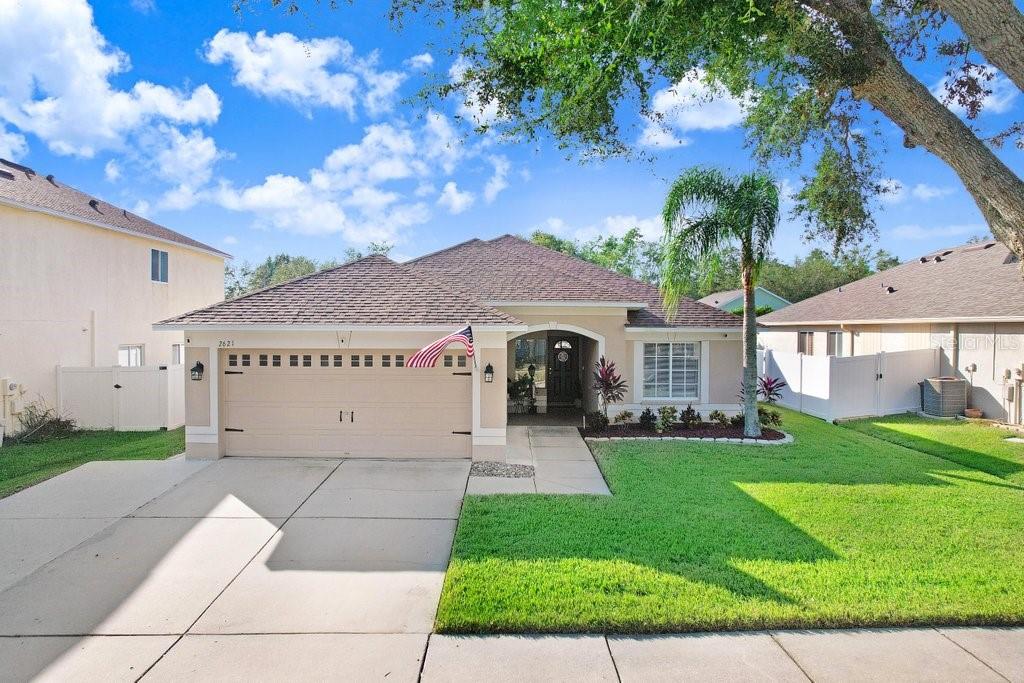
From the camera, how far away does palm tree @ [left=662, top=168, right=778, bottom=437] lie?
10.9 metres

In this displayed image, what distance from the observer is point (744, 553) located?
565 centimetres

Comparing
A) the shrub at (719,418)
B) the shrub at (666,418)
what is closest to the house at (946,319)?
the shrub at (719,418)

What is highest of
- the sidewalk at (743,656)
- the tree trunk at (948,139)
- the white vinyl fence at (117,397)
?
the tree trunk at (948,139)

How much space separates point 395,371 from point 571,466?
383cm

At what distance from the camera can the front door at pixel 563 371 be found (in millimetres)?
16828

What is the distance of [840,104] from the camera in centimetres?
759

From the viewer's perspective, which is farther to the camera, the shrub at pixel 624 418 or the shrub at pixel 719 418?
the shrub at pixel 624 418

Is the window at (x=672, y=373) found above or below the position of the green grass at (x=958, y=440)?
above

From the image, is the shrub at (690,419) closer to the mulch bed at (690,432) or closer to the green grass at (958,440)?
the mulch bed at (690,432)

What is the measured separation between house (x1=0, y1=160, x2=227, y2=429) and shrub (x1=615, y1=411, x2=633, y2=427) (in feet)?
40.0

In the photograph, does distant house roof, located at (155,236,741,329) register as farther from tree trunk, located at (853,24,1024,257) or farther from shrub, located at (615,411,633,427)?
tree trunk, located at (853,24,1024,257)

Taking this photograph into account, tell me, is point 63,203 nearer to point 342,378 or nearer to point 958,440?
point 342,378

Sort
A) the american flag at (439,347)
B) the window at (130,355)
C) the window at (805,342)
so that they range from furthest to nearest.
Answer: the window at (805,342) → the window at (130,355) → the american flag at (439,347)

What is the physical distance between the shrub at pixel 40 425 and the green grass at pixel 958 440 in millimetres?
19453
